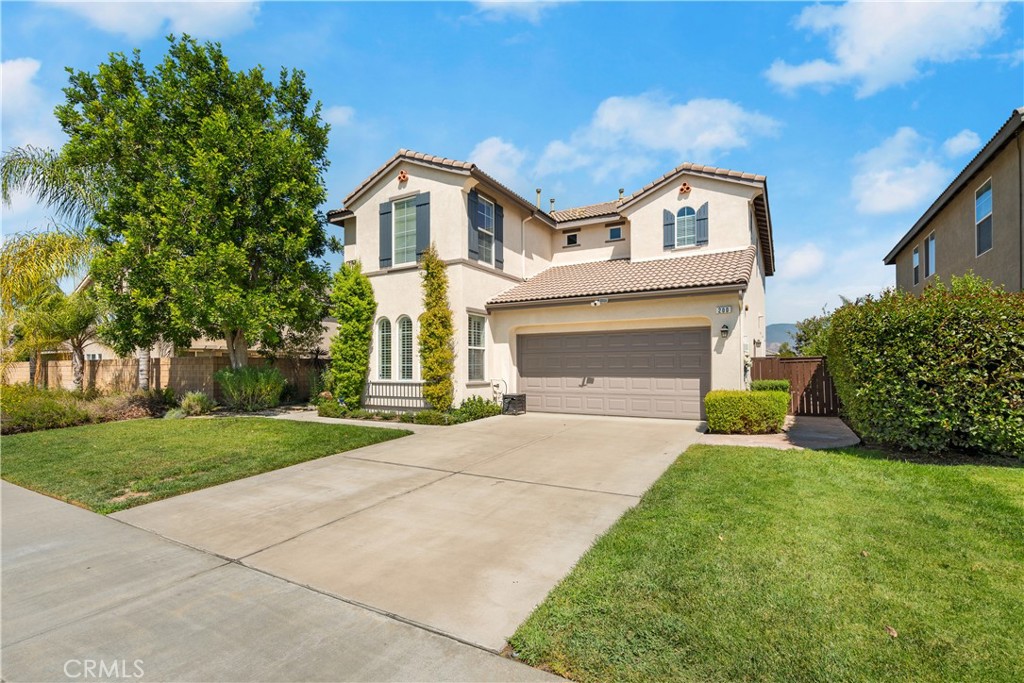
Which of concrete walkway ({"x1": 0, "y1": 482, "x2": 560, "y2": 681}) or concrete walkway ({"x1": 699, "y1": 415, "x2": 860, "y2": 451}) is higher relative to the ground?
concrete walkway ({"x1": 699, "y1": 415, "x2": 860, "y2": 451})

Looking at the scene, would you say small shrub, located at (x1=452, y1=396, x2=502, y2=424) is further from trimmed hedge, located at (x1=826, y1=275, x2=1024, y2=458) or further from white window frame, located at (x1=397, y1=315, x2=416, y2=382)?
trimmed hedge, located at (x1=826, y1=275, x2=1024, y2=458)

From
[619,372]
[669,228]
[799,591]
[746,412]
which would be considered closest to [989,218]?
[669,228]

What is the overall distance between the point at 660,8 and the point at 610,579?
438 inches

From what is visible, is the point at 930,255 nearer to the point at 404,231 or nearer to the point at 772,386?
the point at 772,386

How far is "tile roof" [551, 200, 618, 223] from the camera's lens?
1762 centimetres

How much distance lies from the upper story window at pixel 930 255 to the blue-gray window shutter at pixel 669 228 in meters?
9.60

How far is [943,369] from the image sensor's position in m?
7.07

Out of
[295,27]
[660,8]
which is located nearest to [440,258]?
[295,27]

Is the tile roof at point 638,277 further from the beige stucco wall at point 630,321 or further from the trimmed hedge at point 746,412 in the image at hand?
the trimmed hedge at point 746,412

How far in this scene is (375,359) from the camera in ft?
48.5

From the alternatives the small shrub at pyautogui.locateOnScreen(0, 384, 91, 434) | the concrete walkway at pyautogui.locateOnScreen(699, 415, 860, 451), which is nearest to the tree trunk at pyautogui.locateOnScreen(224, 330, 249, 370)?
the small shrub at pyautogui.locateOnScreen(0, 384, 91, 434)

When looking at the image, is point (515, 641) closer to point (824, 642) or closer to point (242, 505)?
point (824, 642)

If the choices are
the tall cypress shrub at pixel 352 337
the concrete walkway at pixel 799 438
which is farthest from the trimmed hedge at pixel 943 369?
the tall cypress shrub at pixel 352 337

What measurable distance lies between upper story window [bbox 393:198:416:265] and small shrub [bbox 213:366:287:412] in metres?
5.79
